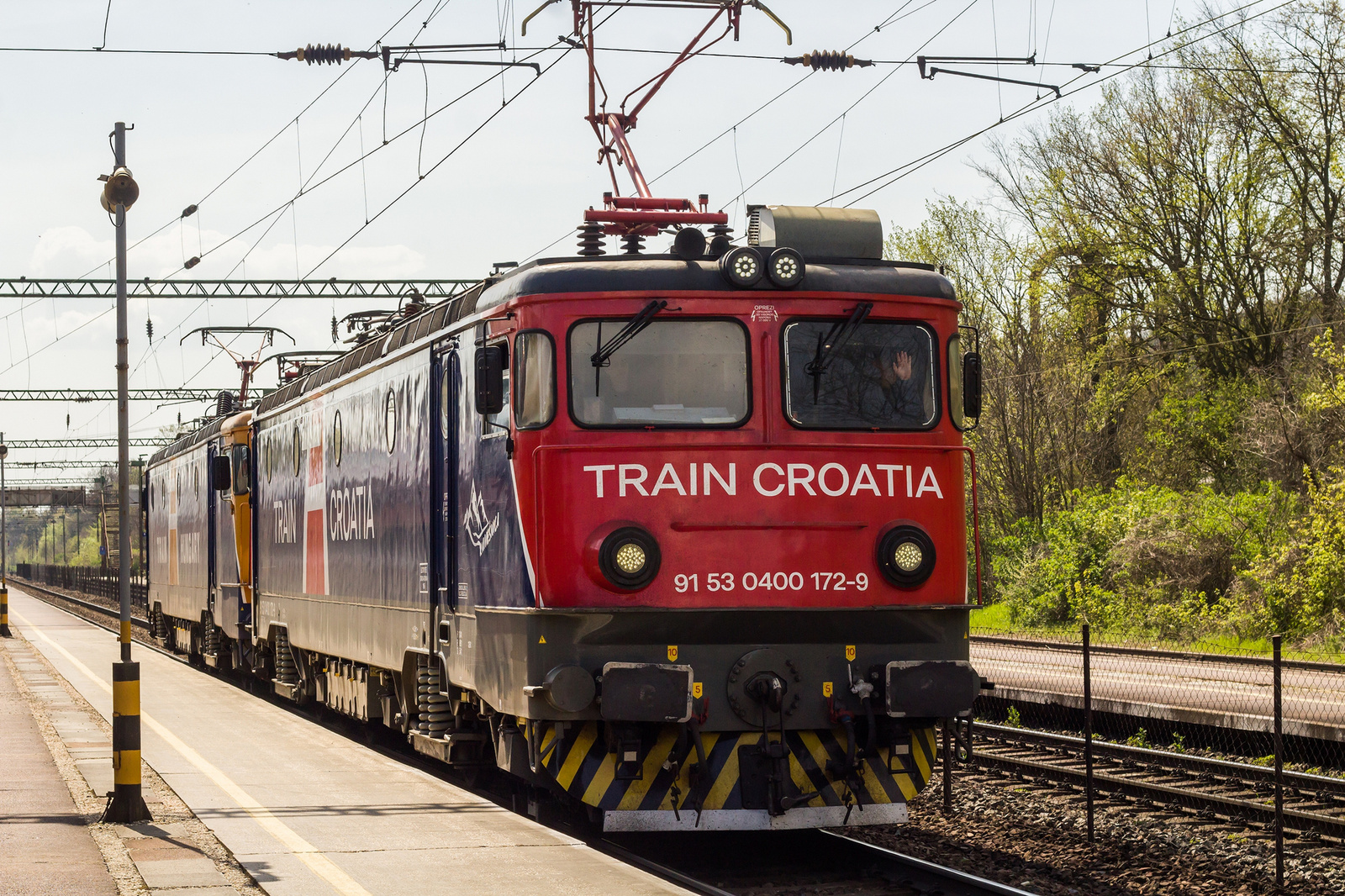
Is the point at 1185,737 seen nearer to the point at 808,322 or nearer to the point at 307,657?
the point at 808,322

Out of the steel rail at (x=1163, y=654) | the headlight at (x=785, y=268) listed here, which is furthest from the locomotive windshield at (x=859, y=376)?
the steel rail at (x=1163, y=654)

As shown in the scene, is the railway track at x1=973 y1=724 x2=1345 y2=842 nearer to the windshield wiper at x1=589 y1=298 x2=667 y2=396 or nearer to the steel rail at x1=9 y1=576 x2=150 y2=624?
the windshield wiper at x1=589 y1=298 x2=667 y2=396

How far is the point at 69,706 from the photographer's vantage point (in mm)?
19141

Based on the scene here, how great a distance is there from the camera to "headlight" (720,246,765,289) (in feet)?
30.8

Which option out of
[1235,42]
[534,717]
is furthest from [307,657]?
[1235,42]

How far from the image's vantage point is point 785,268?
9.48 meters

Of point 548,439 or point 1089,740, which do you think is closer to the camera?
point 548,439

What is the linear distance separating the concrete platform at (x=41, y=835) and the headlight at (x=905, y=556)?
4.52m

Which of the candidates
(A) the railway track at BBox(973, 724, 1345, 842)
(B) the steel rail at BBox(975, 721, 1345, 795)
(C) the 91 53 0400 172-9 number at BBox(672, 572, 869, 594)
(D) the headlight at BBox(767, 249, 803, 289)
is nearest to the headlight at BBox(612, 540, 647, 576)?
(C) the 91 53 0400 172-9 number at BBox(672, 572, 869, 594)

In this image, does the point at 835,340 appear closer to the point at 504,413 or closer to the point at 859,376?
the point at 859,376

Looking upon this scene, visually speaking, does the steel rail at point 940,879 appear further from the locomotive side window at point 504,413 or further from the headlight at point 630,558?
the locomotive side window at point 504,413

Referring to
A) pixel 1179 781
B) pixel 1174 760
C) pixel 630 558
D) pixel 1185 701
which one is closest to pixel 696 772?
pixel 630 558

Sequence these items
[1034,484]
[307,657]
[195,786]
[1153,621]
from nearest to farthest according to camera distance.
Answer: [195,786], [307,657], [1153,621], [1034,484]

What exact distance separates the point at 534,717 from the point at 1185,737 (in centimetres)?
790
